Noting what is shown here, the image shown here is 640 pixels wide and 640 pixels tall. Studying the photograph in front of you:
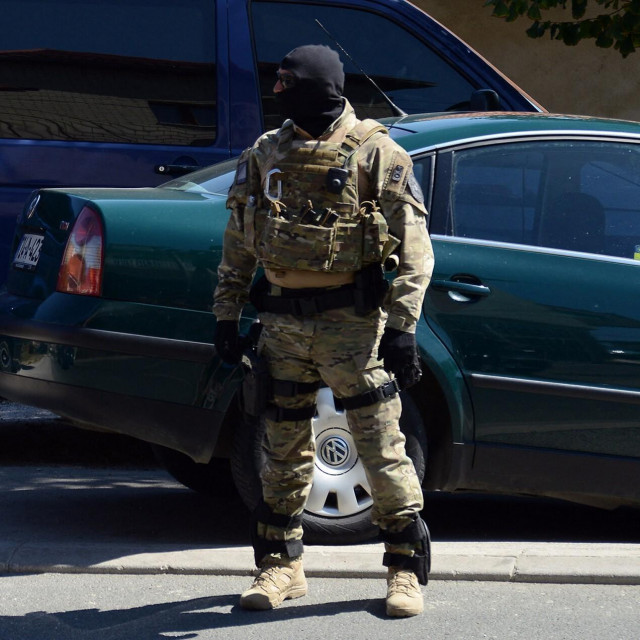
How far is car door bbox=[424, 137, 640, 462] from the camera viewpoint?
4.40 meters

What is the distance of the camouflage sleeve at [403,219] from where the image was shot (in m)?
3.67

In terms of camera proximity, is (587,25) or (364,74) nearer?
(364,74)

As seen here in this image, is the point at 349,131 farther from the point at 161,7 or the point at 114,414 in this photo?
the point at 161,7

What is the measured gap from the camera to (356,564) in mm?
4273

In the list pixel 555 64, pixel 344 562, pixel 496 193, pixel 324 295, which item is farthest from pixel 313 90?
pixel 555 64

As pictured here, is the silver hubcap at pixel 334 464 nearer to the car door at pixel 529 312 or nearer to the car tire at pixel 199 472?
the car door at pixel 529 312

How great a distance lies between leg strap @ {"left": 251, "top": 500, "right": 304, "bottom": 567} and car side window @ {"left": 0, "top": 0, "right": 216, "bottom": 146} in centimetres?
250

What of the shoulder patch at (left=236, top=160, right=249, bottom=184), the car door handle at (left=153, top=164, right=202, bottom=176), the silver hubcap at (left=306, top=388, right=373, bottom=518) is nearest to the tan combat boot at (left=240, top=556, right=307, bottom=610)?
the silver hubcap at (left=306, top=388, right=373, bottom=518)

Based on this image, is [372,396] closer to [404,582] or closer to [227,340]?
[227,340]

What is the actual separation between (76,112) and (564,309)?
264 cm

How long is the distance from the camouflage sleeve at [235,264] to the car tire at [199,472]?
53.5 inches

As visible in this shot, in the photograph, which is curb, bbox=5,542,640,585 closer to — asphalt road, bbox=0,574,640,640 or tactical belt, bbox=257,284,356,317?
asphalt road, bbox=0,574,640,640

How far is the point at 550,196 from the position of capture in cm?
464

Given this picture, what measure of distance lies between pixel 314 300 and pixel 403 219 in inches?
13.7
